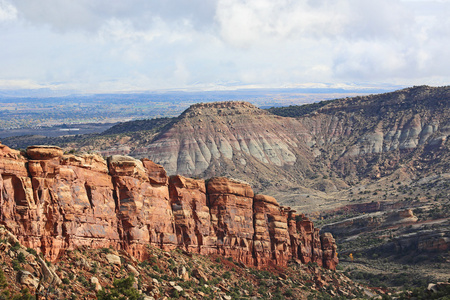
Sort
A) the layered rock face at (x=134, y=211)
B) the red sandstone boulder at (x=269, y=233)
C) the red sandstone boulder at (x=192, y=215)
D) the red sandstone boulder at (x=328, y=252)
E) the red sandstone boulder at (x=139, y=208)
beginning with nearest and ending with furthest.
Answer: the layered rock face at (x=134, y=211) < the red sandstone boulder at (x=139, y=208) < the red sandstone boulder at (x=192, y=215) < the red sandstone boulder at (x=269, y=233) < the red sandstone boulder at (x=328, y=252)

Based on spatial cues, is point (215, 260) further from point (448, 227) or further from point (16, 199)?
point (448, 227)

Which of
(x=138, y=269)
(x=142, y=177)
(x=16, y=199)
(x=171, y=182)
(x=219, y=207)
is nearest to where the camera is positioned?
(x=16, y=199)

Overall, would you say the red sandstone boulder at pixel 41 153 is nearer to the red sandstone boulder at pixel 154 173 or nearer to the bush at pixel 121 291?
the bush at pixel 121 291

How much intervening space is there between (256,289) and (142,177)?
1605 cm

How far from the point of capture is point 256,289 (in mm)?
70688

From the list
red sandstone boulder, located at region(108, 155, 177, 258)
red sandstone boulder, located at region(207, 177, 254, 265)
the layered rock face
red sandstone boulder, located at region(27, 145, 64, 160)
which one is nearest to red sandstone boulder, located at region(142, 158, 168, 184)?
the layered rock face

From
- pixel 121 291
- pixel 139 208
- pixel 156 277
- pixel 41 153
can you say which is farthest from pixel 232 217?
pixel 121 291

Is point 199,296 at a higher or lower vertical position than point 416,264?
higher

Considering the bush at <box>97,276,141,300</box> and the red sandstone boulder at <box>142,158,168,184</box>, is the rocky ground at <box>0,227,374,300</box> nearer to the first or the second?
the bush at <box>97,276,141,300</box>

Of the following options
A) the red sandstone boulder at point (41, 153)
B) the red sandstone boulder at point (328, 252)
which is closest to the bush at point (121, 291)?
the red sandstone boulder at point (41, 153)

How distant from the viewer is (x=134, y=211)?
6178 cm

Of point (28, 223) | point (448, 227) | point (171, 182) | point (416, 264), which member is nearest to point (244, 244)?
point (171, 182)

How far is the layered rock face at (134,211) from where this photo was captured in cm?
5191

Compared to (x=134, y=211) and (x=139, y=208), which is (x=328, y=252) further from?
(x=134, y=211)
